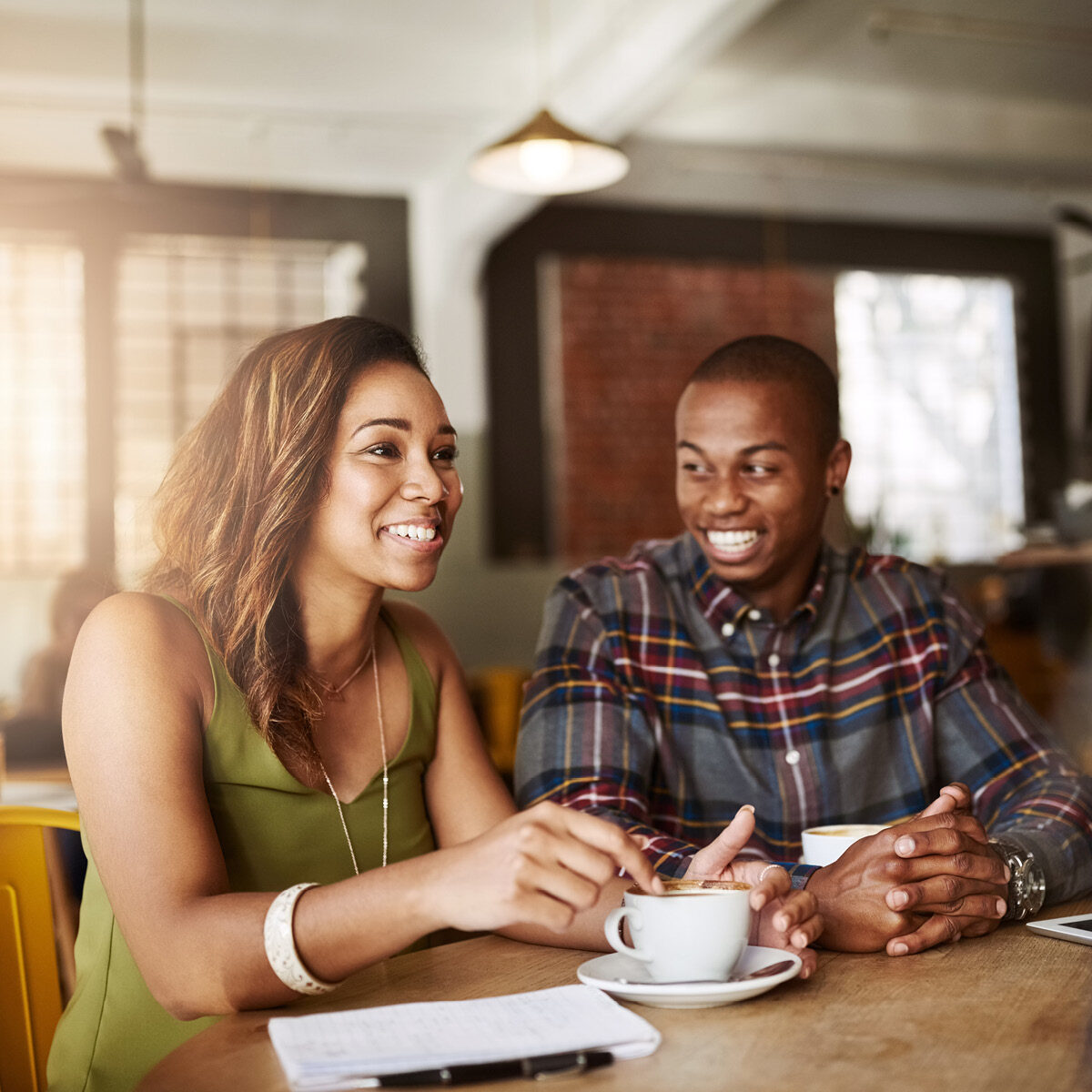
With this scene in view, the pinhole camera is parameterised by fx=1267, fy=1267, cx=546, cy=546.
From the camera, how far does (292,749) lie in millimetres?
1367

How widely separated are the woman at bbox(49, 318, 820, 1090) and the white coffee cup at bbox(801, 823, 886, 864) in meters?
0.14


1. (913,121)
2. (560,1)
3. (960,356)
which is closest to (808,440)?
(560,1)

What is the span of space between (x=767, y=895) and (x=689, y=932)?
13 cm

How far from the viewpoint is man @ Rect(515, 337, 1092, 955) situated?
1649 mm

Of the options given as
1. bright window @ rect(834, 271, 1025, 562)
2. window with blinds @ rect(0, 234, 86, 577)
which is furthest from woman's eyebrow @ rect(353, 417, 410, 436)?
bright window @ rect(834, 271, 1025, 562)

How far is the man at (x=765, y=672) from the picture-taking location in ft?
5.41

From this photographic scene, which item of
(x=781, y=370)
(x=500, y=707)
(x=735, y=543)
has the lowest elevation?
(x=500, y=707)

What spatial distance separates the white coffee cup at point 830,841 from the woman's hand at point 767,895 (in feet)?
0.26

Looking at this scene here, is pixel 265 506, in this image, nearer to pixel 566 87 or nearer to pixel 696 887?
pixel 696 887

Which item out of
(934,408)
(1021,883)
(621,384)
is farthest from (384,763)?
(934,408)

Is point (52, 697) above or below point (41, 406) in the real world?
below

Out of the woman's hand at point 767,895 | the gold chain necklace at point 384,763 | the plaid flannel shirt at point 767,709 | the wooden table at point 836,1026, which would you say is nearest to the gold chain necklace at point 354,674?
the gold chain necklace at point 384,763

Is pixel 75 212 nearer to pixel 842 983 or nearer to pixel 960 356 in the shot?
pixel 960 356

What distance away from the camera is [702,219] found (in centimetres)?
680
